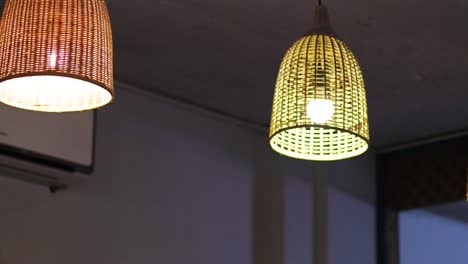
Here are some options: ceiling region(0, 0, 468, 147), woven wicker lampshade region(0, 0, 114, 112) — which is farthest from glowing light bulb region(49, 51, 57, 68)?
ceiling region(0, 0, 468, 147)

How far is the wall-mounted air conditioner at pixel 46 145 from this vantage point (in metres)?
3.24

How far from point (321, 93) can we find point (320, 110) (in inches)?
1.5

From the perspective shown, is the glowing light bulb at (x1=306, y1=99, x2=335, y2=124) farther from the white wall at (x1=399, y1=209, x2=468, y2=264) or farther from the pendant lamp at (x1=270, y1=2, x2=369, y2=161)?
the white wall at (x1=399, y1=209, x2=468, y2=264)

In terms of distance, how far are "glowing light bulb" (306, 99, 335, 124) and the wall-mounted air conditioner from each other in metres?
1.33

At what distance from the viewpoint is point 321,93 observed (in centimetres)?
220

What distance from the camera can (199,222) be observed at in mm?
3955

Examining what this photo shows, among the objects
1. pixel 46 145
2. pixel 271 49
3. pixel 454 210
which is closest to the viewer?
pixel 46 145

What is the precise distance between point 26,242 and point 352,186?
5.25 ft

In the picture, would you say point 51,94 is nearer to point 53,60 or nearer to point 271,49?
point 53,60

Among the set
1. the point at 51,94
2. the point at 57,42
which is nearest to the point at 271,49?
the point at 51,94

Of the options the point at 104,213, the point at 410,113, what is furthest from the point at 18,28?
the point at 410,113

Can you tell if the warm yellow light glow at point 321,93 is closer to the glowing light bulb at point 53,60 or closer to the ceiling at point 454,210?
the glowing light bulb at point 53,60

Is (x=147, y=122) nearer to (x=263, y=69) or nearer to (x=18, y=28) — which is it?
(x=263, y=69)

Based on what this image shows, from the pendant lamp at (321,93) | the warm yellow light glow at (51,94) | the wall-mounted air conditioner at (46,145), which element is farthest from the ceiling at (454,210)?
the warm yellow light glow at (51,94)
